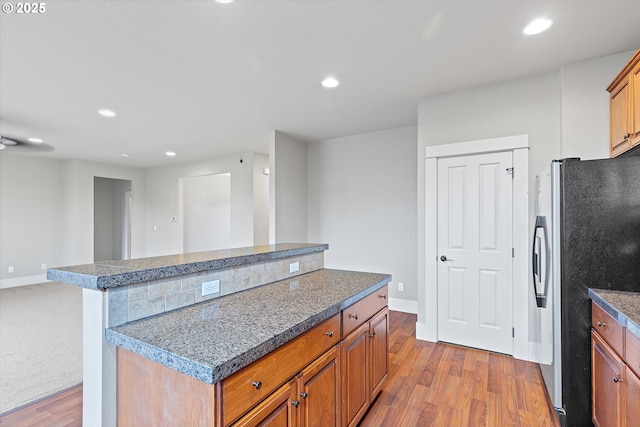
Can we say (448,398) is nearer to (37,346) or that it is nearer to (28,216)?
(37,346)

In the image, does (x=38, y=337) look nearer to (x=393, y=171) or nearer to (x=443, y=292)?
(x=443, y=292)

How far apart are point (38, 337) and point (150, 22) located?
12.1 feet

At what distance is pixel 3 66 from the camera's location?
2521 mm

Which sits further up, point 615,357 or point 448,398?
point 615,357

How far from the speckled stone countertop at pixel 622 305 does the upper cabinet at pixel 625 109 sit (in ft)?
3.34

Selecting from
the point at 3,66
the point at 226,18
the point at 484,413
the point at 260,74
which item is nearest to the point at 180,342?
the point at 226,18

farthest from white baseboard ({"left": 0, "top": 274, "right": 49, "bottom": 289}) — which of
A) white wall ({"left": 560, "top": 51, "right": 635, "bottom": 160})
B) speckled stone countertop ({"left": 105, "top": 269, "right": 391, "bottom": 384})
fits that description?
white wall ({"left": 560, "top": 51, "right": 635, "bottom": 160})

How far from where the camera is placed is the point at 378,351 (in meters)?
2.15

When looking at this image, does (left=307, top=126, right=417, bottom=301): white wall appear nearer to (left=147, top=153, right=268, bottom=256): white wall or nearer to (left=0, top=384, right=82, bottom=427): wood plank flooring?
(left=147, top=153, right=268, bottom=256): white wall

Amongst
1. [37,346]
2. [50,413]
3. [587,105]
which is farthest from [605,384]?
[37,346]

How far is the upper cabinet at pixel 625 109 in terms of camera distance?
6.57ft

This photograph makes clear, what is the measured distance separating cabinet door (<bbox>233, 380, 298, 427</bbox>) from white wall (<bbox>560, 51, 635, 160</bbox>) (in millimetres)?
2938

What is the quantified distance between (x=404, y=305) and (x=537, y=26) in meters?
3.50

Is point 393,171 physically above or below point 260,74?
below
